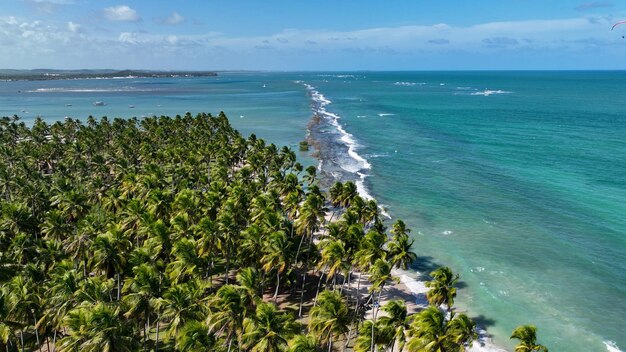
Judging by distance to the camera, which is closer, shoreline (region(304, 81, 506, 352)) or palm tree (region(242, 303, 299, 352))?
palm tree (region(242, 303, 299, 352))

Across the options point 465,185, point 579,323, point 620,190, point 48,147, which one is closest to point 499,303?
point 579,323

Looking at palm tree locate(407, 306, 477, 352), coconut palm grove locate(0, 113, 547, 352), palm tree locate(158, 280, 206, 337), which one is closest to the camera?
palm tree locate(407, 306, 477, 352)

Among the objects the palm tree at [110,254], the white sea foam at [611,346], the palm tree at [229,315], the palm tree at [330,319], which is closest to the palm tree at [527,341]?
the palm tree at [330,319]

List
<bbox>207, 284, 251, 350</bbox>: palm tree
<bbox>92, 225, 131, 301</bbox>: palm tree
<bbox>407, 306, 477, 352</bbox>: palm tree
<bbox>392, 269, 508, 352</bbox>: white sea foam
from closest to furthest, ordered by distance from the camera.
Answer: <bbox>407, 306, 477, 352</bbox>: palm tree, <bbox>207, 284, 251, 350</bbox>: palm tree, <bbox>92, 225, 131, 301</bbox>: palm tree, <bbox>392, 269, 508, 352</bbox>: white sea foam

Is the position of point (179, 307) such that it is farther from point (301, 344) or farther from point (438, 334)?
point (438, 334)

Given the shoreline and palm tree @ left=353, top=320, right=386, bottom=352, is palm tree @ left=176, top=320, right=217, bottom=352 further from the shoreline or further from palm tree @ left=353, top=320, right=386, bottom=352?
the shoreline

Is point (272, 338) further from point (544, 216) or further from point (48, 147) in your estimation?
point (48, 147)

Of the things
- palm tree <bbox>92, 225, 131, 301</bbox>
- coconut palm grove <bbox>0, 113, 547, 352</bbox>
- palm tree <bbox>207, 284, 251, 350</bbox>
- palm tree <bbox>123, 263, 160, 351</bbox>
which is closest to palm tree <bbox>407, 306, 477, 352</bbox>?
coconut palm grove <bbox>0, 113, 547, 352</bbox>
